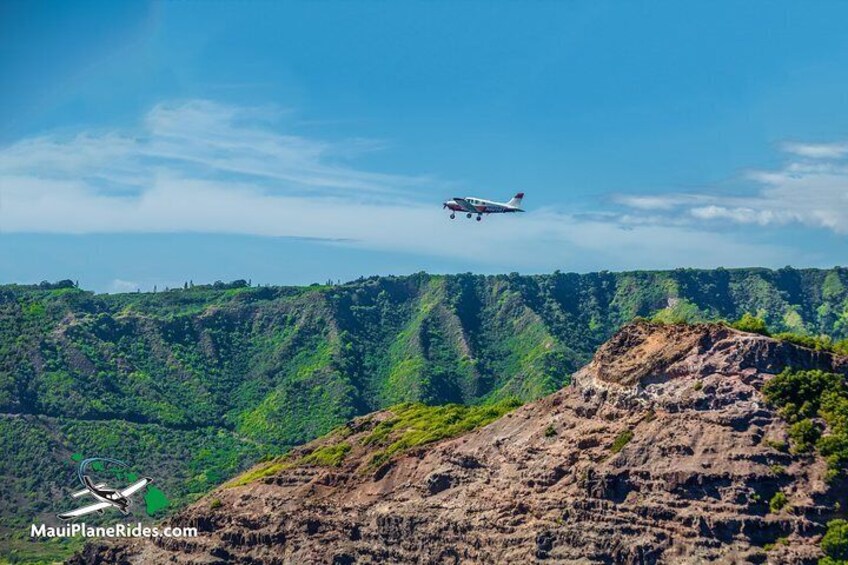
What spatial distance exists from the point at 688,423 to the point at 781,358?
35.2 ft

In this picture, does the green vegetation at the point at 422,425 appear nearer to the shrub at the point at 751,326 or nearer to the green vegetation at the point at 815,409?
the shrub at the point at 751,326

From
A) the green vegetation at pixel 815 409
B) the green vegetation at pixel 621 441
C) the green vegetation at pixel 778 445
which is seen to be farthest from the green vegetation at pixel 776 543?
the green vegetation at pixel 621 441

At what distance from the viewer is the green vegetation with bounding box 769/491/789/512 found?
102 m

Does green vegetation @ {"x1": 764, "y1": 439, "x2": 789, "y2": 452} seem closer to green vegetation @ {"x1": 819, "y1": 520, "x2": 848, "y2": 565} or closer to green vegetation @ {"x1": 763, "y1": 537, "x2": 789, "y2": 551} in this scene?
green vegetation @ {"x1": 763, "y1": 537, "x2": 789, "y2": 551}

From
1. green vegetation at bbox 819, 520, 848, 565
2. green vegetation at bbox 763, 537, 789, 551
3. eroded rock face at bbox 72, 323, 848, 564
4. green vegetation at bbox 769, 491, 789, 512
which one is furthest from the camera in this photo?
eroded rock face at bbox 72, 323, 848, 564

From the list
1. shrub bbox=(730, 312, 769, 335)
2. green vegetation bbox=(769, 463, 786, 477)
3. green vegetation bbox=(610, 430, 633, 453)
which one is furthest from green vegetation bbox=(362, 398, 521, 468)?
green vegetation bbox=(769, 463, 786, 477)

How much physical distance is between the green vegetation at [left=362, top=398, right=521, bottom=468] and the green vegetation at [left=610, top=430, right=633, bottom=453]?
116 feet

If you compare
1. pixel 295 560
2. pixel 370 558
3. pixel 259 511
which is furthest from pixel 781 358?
pixel 259 511

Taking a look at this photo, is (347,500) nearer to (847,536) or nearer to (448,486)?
(448,486)

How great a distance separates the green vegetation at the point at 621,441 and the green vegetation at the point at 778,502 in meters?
16.6

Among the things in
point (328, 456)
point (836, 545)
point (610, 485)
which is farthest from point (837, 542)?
point (328, 456)

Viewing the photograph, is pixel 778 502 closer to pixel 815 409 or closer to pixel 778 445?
pixel 778 445

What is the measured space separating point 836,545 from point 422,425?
7549 cm

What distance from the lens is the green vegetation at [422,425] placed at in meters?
153
